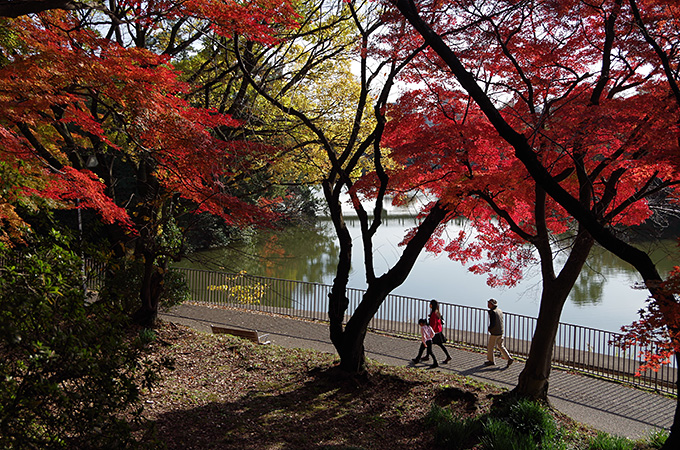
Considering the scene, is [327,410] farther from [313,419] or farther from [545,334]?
[545,334]

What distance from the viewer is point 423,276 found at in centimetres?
2625

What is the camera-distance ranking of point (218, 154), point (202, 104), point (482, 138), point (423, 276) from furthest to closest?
point (423, 276), point (202, 104), point (482, 138), point (218, 154)

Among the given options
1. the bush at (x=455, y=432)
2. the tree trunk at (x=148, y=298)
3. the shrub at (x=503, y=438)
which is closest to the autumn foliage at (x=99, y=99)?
the tree trunk at (x=148, y=298)

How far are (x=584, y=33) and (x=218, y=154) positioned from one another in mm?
5546

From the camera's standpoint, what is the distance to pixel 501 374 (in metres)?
→ 10.6

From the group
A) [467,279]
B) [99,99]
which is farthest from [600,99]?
[467,279]

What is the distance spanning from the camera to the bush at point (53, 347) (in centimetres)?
285

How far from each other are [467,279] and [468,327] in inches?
471

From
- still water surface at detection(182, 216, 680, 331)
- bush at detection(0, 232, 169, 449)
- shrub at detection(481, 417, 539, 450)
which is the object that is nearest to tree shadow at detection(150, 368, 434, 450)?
shrub at detection(481, 417, 539, 450)

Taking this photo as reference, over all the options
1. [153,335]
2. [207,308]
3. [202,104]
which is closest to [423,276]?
[207,308]

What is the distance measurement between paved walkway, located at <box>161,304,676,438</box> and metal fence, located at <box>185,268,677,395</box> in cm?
69

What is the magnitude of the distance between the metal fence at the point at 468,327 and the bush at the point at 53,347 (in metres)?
8.65

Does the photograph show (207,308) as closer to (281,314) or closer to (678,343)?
(281,314)

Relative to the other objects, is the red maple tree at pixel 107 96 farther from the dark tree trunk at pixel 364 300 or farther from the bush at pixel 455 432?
the bush at pixel 455 432
